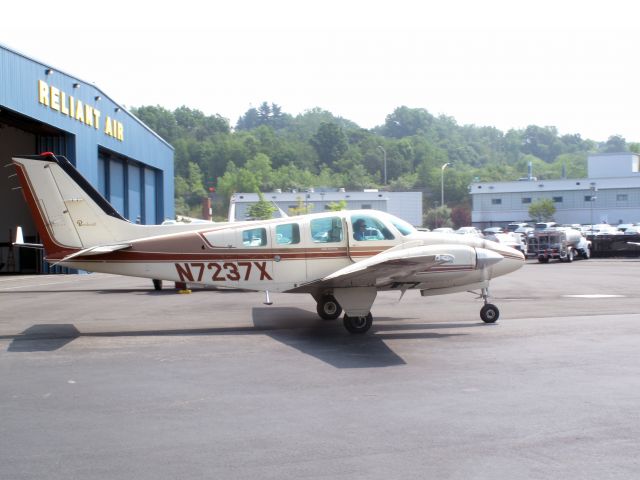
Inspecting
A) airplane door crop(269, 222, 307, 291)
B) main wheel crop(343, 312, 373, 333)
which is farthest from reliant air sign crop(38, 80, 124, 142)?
main wheel crop(343, 312, 373, 333)

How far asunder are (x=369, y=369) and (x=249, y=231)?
4952 millimetres

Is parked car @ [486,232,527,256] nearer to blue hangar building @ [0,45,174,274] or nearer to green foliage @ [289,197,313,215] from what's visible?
blue hangar building @ [0,45,174,274]

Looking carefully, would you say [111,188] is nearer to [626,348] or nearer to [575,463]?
[626,348]

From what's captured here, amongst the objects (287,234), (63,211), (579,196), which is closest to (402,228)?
(287,234)

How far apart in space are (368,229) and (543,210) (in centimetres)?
8597

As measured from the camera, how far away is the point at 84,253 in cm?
1359

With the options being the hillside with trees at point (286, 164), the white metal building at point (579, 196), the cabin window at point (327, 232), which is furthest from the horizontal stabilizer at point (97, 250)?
the hillside with trees at point (286, 164)

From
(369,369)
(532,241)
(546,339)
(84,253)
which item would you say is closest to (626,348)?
(546,339)

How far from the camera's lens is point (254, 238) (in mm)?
14102

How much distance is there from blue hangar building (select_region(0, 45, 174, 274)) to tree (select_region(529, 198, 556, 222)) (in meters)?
55.5

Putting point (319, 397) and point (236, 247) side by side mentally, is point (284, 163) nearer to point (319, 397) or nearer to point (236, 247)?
point (236, 247)

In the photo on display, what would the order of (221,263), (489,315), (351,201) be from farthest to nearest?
(351,201) < (489,315) < (221,263)

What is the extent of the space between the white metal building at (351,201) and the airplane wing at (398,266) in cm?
7441

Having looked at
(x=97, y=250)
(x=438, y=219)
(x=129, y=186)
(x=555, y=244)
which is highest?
(x=129, y=186)
